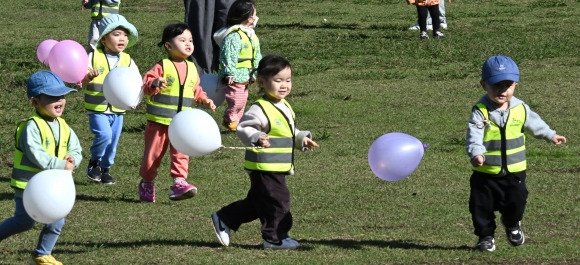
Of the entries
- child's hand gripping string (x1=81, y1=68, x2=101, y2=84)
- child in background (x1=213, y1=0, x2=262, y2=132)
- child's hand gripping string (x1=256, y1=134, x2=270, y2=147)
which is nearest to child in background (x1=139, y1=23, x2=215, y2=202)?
child's hand gripping string (x1=81, y1=68, x2=101, y2=84)

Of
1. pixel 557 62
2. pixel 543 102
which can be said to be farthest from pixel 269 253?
pixel 557 62

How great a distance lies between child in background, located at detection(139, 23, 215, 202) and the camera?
9.62m

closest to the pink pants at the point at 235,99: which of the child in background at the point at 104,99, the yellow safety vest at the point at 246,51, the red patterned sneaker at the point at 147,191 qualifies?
the yellow safety vest at the point at 246,51

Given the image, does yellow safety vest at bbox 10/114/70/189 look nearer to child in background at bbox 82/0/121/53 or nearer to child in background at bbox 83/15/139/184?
child in background at bbox 83/15/139/184

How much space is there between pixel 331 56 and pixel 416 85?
2.79 metres

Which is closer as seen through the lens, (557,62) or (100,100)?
(100,100)

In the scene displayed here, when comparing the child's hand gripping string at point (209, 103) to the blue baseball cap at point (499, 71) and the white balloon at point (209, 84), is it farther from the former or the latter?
the blue baseball cap at point (499, 71)

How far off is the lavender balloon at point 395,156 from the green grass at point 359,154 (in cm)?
62

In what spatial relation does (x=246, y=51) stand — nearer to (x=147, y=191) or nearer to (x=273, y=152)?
(x=147, y=191)

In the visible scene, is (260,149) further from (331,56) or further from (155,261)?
(331,56)

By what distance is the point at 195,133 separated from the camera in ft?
24.8

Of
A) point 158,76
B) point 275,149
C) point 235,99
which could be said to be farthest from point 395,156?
point 235,99

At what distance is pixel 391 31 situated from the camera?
2052 centimetres

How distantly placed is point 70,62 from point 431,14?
10030mm
